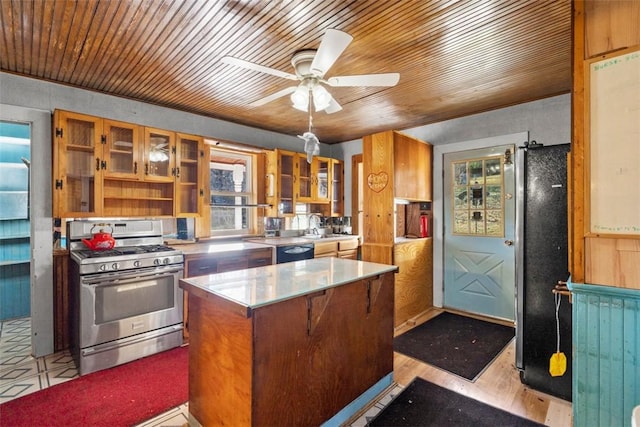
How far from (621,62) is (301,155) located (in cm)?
365

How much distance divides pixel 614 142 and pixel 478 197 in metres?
2.69

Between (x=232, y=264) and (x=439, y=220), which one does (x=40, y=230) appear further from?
(x=439, y=220)

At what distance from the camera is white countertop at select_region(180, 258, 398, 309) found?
159 centimetres

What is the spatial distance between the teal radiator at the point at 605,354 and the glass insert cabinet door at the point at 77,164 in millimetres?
3654

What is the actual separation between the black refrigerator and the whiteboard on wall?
0.95m

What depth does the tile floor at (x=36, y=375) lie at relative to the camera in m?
2.01

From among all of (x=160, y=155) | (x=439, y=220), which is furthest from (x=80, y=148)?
(x=439, y=220)

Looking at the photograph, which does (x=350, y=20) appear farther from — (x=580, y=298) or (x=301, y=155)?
(x=301, y=155)

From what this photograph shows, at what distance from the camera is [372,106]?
3.61m

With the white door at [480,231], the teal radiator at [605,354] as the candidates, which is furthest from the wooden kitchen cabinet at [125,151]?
the white door at [480,231]

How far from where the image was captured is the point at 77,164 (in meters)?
2.95

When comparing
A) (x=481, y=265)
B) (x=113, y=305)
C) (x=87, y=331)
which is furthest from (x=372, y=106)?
(x=87, y=331)

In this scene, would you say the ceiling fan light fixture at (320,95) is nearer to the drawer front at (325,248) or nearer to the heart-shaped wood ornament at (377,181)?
the heart-shaped wood ornament at (377,181)

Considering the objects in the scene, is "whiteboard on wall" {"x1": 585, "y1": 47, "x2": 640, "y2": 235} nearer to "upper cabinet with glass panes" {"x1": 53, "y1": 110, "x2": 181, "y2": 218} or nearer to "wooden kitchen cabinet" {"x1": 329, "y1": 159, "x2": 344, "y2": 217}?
"upper cabinet with glass panes" {"x1": 53, "y1": 110, "x2": 181, "y2": 218}
